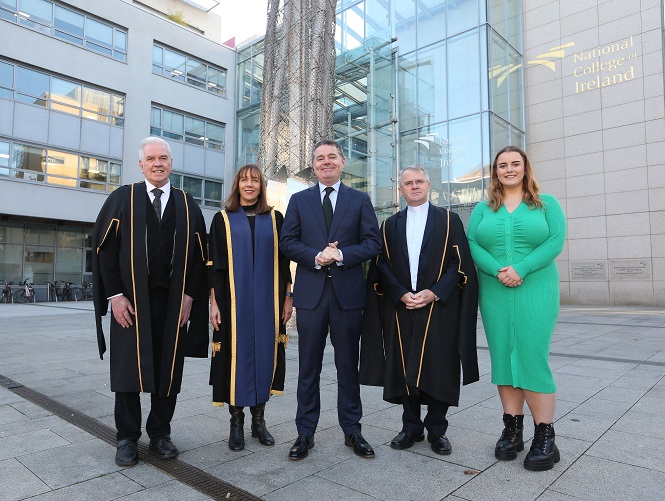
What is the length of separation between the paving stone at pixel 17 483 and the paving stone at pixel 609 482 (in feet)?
9.19

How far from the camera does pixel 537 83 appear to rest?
62.3 feet

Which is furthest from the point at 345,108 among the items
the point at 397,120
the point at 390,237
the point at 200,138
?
→ the point at 390,237

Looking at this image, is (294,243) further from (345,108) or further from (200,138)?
(200,138)

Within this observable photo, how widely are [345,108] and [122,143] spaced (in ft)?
36.0

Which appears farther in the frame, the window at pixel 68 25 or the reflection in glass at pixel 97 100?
the reflection in glass at pixel 97 100

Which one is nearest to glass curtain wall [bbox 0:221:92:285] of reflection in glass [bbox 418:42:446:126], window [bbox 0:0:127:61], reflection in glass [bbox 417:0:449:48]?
window [bbox 0:0:127:61]

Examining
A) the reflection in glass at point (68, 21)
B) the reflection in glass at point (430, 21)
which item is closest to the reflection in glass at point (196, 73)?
the reflection in glass at point (68, 21)

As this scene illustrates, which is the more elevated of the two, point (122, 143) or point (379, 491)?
point (122, 143)

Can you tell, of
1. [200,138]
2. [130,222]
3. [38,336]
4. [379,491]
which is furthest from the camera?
[200,138]

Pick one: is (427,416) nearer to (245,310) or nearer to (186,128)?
(245,310)

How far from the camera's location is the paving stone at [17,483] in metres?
2.53

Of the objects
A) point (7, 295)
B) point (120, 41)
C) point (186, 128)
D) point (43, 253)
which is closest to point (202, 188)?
point (186, 128)

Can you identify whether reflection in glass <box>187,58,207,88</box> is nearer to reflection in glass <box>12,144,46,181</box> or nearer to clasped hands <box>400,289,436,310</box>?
reflection in glass <box>12,144,46,181</box>

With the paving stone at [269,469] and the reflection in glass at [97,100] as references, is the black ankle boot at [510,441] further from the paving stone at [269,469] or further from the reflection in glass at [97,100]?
the reflection in glass at [97,100]
